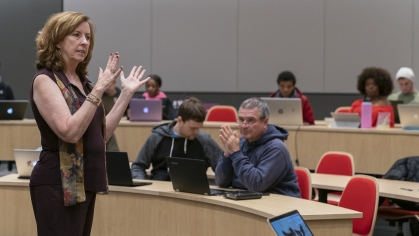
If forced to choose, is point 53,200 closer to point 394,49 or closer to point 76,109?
point 76,109

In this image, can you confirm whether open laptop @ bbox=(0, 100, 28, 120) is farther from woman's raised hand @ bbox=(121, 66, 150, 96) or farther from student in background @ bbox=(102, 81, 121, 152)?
woman's raised hand @ bbox=(121, 66, 150, 96)

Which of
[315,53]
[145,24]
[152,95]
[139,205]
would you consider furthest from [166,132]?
[145,24]

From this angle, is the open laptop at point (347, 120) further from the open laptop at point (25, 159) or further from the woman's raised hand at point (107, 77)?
the woman's raised hand at point (107, 77)

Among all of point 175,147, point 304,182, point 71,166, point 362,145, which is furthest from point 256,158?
point 362,145

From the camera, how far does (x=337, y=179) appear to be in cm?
457

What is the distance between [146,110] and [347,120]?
236 cm

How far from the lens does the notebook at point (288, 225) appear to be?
2059 mm

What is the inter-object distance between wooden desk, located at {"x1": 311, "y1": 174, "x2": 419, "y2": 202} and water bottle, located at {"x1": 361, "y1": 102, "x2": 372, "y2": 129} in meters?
1.78

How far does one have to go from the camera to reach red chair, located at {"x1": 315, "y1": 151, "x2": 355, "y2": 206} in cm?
488

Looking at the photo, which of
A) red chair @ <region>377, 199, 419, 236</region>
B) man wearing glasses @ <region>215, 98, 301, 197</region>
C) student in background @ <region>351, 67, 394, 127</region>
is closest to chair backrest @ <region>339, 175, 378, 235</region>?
man wearing glasses @ <region>215, 98, 301, 197</region>

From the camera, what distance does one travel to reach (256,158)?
145 inches

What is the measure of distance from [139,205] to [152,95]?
4.97 meters

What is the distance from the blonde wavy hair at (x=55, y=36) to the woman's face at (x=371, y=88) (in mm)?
5166

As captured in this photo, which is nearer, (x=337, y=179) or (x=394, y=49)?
(x=337, y=179)
